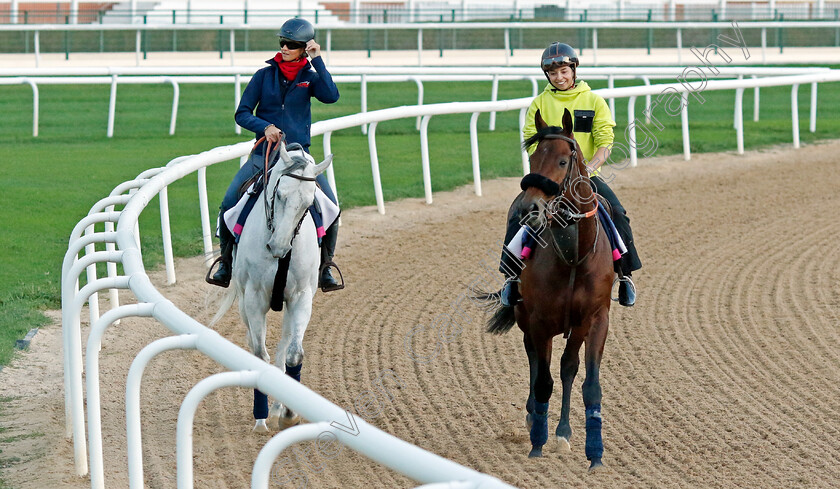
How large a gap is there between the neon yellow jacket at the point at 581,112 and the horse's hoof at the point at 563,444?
1.41m

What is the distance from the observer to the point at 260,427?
5457mm

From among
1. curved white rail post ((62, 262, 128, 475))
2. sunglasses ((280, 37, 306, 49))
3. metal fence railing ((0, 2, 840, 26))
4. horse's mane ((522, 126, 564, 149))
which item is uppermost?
metal fence railing ((0, 2, 840, 26))

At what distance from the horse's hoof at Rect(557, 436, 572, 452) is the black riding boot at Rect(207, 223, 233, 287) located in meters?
2.01

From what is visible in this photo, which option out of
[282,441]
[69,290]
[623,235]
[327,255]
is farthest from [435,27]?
[282,441]

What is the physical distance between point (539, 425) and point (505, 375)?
3.67 feet

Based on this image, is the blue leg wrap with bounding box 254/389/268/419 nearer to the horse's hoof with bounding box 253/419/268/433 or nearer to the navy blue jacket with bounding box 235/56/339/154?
the horse's hoof with bounding box 253/419/268/433

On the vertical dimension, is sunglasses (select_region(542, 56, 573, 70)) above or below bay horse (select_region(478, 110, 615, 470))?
above

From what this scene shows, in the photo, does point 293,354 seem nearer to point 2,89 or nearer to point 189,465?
point 189,465

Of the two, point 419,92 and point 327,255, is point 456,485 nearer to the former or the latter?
point 327,255

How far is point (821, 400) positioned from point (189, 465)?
12.8 feet

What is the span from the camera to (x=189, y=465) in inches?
123

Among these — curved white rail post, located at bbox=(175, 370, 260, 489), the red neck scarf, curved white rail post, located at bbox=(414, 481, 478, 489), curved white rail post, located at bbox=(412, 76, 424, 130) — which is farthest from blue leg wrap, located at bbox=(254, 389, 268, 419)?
curved white rail post, located at bbox=(412, 76, 424, 130)

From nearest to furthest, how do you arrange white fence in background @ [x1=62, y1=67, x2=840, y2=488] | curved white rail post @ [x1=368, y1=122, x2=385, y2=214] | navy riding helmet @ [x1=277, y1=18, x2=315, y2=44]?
white fence in background @ [x1=62, y1=67, x2=840, y2=488] < navy riding helmet @ [x1=277, y1=18, x2=315, y2=44] < curved white rail post @ [x1=368, y1=122, x2=385, y2=214]

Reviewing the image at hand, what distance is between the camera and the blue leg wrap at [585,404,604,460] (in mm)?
5043
